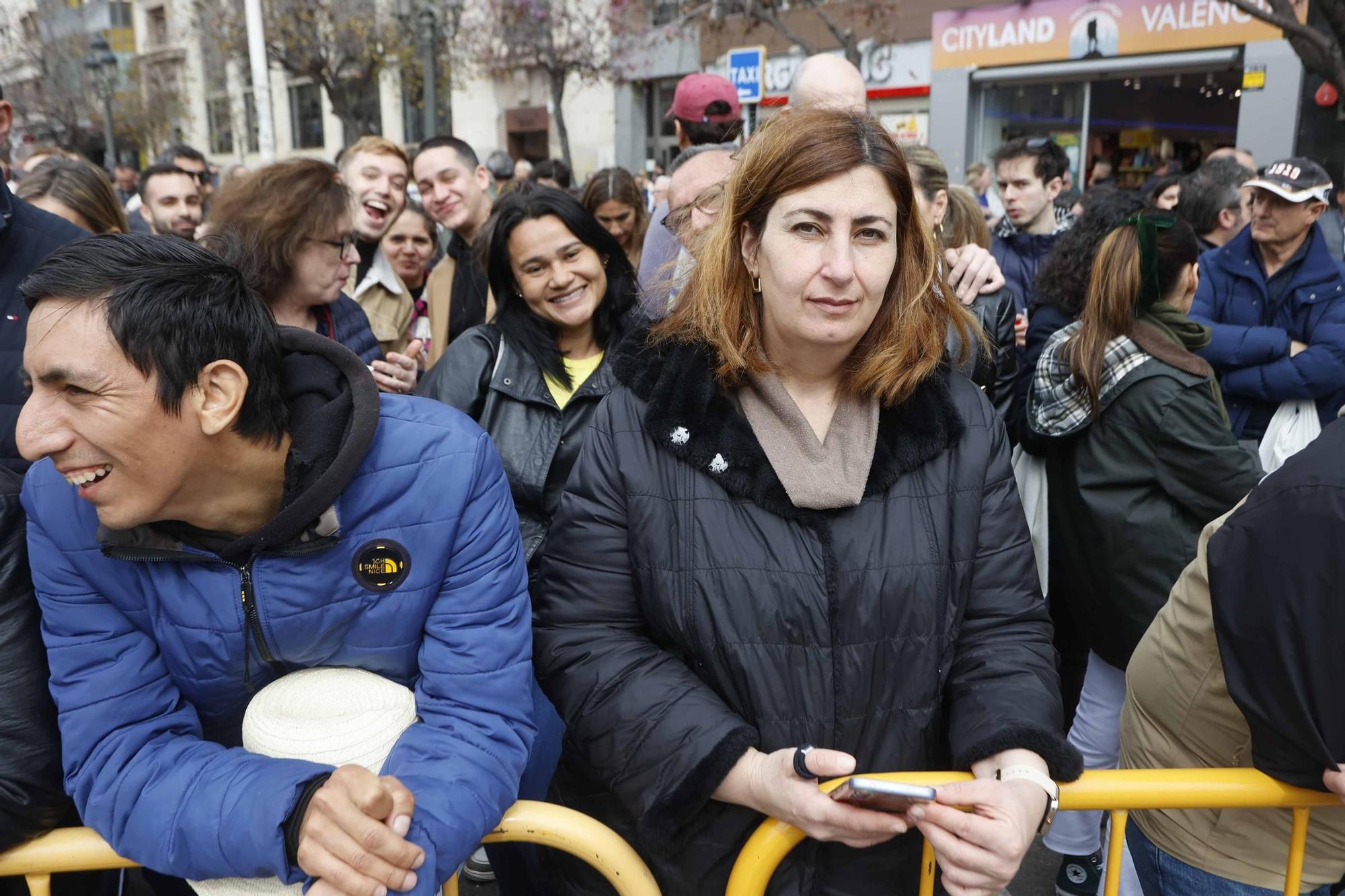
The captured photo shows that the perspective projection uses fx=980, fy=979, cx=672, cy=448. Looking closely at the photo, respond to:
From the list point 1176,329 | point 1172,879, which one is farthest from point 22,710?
point 1176,329

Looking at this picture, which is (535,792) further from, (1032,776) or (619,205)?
(619,205)

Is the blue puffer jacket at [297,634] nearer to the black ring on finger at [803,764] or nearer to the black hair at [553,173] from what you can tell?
the black ring on finger at [803,764]

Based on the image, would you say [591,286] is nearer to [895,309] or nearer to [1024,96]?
[895,309]

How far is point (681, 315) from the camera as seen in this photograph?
1.97m

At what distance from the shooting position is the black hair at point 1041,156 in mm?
5562

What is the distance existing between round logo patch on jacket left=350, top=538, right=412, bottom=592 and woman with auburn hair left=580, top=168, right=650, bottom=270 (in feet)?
10.8

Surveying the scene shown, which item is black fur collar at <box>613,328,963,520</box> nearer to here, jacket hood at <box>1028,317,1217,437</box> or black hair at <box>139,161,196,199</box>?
jacket hood at <box>1028,317,1217,437</box>

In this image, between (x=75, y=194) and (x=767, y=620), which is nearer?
(x=767, y=620)

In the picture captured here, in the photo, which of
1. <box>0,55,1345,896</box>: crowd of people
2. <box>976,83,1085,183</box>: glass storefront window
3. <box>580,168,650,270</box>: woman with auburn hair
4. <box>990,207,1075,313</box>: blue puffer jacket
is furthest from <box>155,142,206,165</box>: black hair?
<box>976,83,1085,183</box>: glass storefront window

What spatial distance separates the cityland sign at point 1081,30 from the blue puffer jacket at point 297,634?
16.2m

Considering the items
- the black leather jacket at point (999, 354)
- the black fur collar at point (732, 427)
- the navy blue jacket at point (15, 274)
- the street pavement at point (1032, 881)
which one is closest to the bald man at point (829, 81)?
the black leather jacket at point (999, 354)

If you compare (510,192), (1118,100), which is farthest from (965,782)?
(1118,100)

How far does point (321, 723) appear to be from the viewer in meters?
1.63

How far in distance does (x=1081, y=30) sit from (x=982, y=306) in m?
15.9
